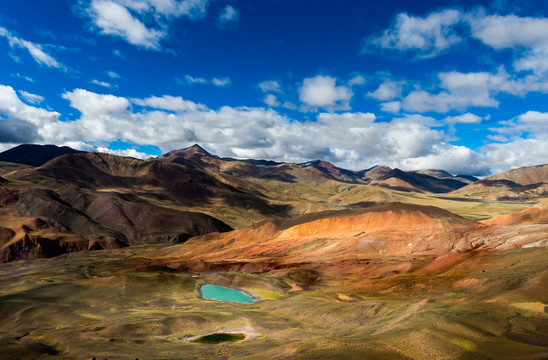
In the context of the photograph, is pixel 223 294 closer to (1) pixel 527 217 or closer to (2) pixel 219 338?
(2) pixel 219 338

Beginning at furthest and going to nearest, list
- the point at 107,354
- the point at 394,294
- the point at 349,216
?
the point at 349,216 → the point at 394,294 → the point at 107,354

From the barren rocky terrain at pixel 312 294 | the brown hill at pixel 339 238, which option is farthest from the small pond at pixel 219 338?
the brown hill at pixel 339 238

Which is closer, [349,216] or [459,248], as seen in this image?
[459,248]

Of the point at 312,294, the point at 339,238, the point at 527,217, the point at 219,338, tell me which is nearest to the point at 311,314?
the point at 219,338

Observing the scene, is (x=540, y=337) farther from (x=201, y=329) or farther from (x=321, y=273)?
(x=321, y=273)

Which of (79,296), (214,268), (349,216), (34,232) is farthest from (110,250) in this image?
(349,216)

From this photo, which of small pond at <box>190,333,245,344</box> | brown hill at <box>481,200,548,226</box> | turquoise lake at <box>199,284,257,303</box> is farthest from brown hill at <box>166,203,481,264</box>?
small pond at <box>190,333,245,344</box>

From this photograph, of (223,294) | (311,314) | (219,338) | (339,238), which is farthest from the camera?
(339,238)
